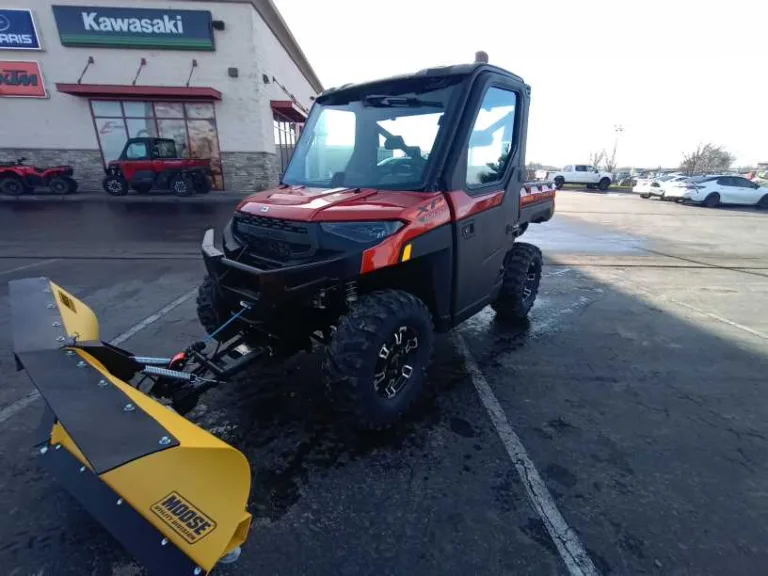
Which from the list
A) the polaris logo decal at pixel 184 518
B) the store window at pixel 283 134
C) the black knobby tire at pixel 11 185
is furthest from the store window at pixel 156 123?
the polaris logo decal at pixel 184 518

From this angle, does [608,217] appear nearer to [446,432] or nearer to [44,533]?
[446,432]

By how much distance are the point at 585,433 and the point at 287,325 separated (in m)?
2.34

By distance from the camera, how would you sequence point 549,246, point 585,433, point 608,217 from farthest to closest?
1. point 608,217
2. point 549,246
3. point 585,433

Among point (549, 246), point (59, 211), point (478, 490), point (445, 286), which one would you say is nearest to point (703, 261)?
point (549, 246)

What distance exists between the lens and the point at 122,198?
1691cm

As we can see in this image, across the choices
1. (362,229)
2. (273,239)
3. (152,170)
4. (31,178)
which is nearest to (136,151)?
(152,170)

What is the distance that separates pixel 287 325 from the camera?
272cm

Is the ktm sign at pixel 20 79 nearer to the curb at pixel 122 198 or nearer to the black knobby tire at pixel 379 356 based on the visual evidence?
the curb at pixel 122 198

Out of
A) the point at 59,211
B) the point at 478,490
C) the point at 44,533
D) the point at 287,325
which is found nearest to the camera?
the point at 44,533

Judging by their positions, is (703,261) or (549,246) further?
(549,246)

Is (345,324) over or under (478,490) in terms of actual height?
over

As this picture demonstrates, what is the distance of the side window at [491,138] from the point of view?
313 centimetres

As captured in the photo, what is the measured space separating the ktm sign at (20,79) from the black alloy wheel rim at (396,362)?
23.7 m

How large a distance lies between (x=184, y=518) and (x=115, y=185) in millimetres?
19920
